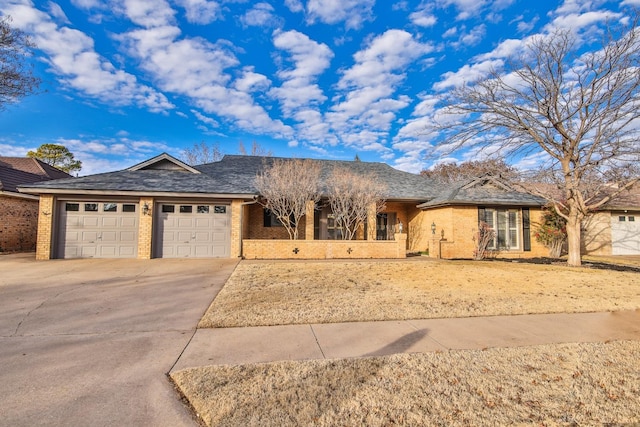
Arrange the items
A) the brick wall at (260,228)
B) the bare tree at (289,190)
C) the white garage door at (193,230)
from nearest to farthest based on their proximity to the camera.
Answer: the white garage door at (193,230)
the bare tree at (289,190)
the brick wall at (260,228)

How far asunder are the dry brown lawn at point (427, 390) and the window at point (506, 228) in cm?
1242

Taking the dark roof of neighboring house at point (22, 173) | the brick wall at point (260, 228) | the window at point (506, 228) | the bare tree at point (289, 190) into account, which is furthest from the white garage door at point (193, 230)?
the window at point (506, 228)

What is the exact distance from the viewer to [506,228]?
51.1 ft

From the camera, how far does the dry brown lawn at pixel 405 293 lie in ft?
18.4

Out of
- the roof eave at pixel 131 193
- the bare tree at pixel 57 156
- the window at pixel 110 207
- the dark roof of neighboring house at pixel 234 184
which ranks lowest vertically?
the window at pixel 110 207

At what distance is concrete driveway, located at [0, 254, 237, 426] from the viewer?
2.72 m

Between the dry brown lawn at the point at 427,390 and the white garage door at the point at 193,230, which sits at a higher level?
the white garage door at the point at 193,230

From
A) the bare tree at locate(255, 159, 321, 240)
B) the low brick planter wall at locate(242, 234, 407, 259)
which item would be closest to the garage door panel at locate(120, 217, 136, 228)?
the low brick planter wall at locate(242, 234, 407, 259)

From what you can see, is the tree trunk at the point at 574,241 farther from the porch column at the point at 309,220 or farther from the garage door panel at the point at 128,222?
the garage door panel at the point at 128,222

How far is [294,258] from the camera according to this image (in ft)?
43.7

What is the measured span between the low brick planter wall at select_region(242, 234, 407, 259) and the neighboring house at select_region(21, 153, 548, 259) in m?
0.04

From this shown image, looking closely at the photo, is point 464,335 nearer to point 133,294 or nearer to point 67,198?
point 133,294

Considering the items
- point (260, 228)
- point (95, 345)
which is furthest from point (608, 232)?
point (95, 345)

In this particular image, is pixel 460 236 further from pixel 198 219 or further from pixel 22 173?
pixel 22 173
